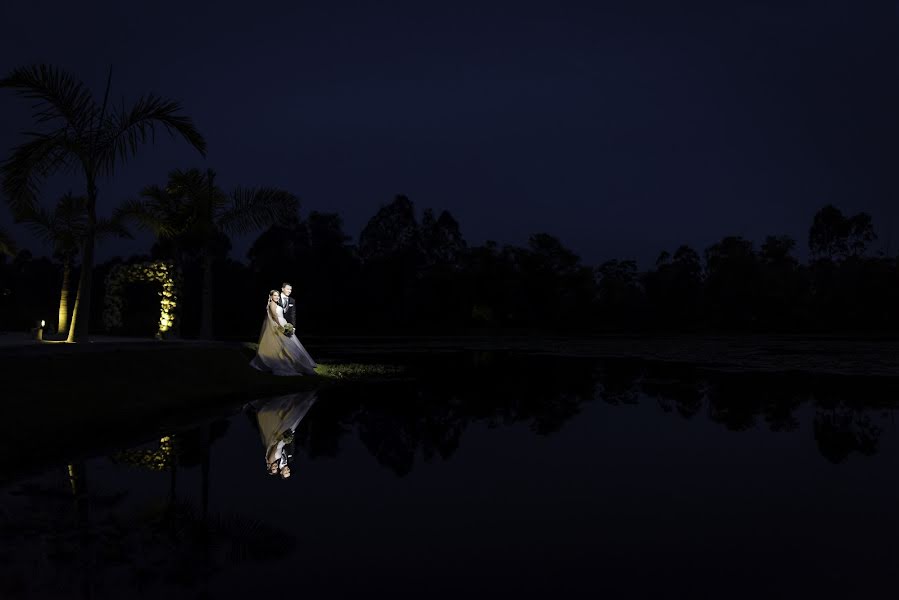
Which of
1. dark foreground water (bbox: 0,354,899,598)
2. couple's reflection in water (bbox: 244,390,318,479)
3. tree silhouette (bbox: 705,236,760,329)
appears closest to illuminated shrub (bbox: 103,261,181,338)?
couple's reflection in water (bbox: 244,390,318,479)

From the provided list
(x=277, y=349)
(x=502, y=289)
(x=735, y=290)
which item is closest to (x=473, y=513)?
(x=277, y=349)

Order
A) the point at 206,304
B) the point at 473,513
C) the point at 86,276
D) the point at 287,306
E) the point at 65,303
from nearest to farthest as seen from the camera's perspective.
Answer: the point at 473,513 < the point at 86,276 < the point at 287,306 < the point at 65,303 < the point at 206,304

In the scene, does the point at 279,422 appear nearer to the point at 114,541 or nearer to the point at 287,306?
the point at 114,541

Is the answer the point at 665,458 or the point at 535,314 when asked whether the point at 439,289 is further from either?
the point at 665,458

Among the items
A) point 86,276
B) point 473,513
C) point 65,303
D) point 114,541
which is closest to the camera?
point 114,541

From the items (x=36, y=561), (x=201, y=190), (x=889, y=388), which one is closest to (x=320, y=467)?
(x=36, y=561)

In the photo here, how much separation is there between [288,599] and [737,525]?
4885 millimetres

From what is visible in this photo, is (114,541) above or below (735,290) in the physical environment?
below

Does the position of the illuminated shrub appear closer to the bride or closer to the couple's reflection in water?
the bride

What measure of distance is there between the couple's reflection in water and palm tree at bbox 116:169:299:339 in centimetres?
1190

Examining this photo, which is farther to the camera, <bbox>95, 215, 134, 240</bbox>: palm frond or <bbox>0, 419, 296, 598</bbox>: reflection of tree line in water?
<bbox>95, 215, 134, 240</bbox>: palm frond

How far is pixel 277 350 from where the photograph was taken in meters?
22.8

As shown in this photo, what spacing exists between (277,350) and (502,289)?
6726 cm

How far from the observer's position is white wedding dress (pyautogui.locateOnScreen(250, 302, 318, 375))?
22.5 m
